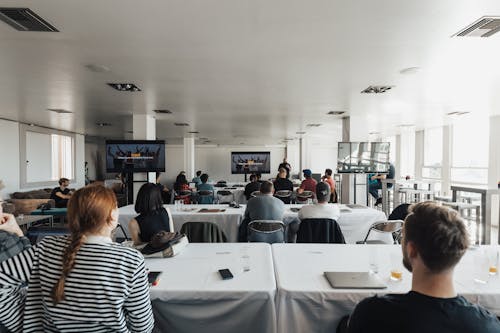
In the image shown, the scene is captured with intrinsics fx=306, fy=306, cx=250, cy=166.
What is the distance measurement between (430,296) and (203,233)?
2334mm

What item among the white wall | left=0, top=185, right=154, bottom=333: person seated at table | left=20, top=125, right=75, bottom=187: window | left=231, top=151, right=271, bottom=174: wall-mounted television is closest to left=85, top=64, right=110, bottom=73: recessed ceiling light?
left=0, top=185, right=154, bottom=333: person seated at table

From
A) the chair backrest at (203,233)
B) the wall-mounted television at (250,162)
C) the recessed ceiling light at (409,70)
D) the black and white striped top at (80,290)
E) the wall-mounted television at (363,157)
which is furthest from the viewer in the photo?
the wall-mounted television at (250,162)

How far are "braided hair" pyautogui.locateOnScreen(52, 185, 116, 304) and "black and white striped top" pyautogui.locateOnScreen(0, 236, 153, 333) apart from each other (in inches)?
1.0

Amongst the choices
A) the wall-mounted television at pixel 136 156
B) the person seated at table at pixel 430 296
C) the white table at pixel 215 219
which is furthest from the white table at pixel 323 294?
the wall-mounted television at pixel 136 156

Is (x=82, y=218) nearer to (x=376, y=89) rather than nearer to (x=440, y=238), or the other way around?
(x=440, y=238)

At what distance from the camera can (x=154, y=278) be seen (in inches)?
69.8

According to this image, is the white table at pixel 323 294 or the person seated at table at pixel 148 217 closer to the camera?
the white table at pixel 323 294

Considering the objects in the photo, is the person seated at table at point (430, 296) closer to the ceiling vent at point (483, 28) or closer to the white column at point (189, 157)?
the ceiling vent at point (483, 28)

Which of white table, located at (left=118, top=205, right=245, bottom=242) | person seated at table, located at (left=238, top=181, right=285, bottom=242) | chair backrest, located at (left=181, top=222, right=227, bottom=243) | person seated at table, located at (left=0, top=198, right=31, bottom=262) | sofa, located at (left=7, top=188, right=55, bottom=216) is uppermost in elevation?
person seated at table, located at (left=0, top=198, right=31, bottom=262)

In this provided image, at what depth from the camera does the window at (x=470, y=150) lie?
8.34 metres

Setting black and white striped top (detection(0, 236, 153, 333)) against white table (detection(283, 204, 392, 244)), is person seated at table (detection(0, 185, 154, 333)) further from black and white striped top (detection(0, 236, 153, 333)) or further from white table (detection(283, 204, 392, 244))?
white table (detection(283, 204, 392, 244))

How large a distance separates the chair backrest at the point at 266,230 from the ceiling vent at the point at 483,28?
2.36 metres

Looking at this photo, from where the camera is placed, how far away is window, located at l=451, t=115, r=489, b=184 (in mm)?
8336

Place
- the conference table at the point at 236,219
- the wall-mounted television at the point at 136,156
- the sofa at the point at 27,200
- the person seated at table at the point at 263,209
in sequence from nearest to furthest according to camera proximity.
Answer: the person seated at table at the point at 263,209
the conference table at the point at 236,219
the wall-mounted television at the point at 136,156
the sofa at the point at 27,200
